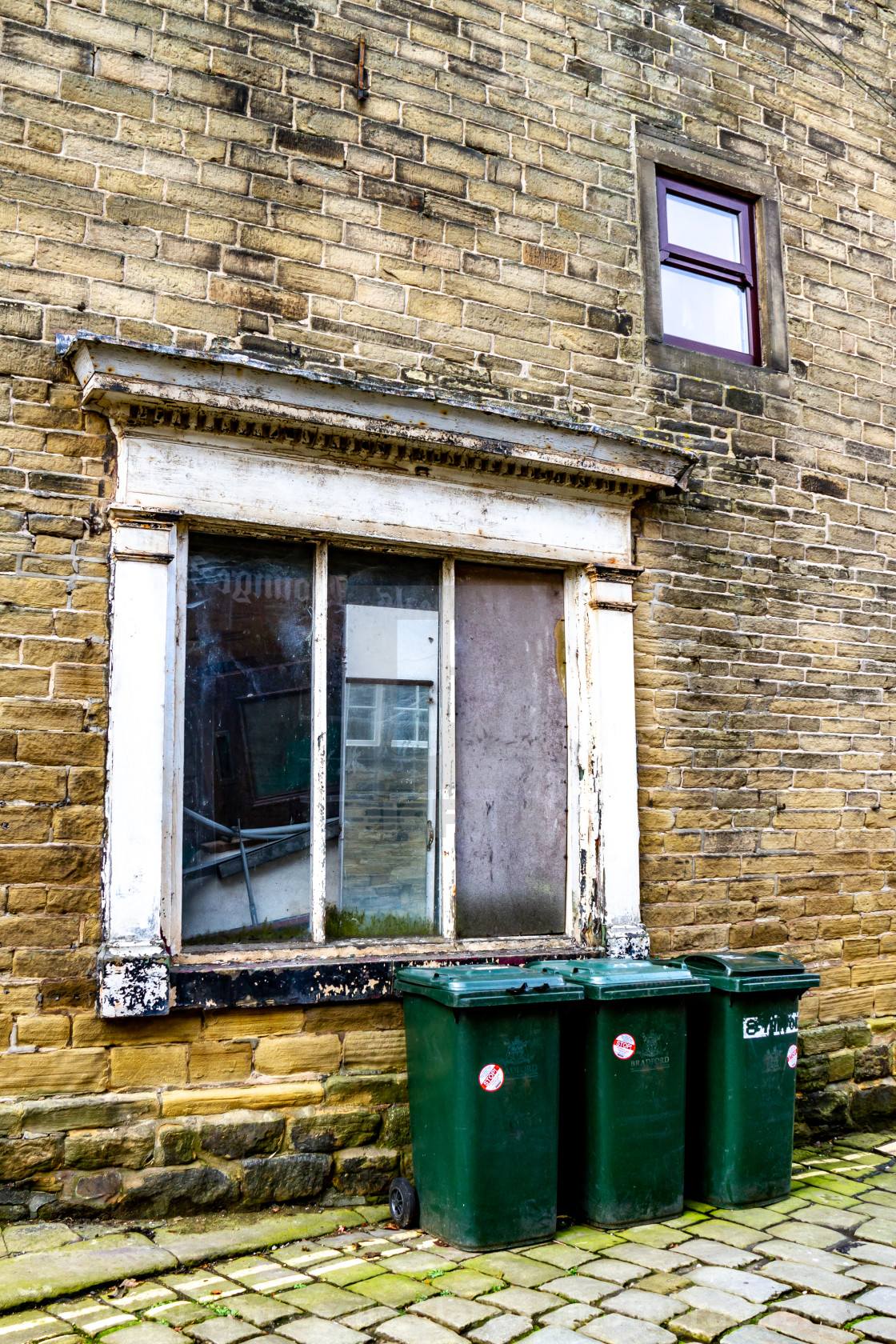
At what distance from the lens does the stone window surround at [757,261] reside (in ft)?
20.0

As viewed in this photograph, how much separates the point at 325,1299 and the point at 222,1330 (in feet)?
1.28

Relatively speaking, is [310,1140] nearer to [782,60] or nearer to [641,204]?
[641,204]

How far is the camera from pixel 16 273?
439 centimetres

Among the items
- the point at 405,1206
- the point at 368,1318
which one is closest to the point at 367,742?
the point at 405,1206

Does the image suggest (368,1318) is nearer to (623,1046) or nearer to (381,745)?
(623,1046)

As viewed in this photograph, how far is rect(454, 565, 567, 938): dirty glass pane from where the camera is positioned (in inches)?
209

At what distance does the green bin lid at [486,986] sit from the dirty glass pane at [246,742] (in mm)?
765

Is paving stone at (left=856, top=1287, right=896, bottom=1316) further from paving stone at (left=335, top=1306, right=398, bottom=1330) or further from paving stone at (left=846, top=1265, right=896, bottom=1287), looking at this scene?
paving stone at (left=335, top=1306, right=398, bottom=1330)

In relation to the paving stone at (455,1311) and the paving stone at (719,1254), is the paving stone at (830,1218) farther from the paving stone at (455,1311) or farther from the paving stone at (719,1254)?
the paving stone at (455,1311)

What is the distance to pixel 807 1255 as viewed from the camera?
4.06 meters

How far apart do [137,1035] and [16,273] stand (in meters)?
3.08

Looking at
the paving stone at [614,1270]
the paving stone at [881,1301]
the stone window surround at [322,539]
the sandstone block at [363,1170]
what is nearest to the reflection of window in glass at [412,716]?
the stone window surround at [322,539]

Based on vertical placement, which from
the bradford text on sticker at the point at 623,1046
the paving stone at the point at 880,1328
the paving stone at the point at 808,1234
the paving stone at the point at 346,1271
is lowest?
the paving stone at the point at 808,1234

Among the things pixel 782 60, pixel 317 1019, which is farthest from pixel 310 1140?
pixel 782 60
